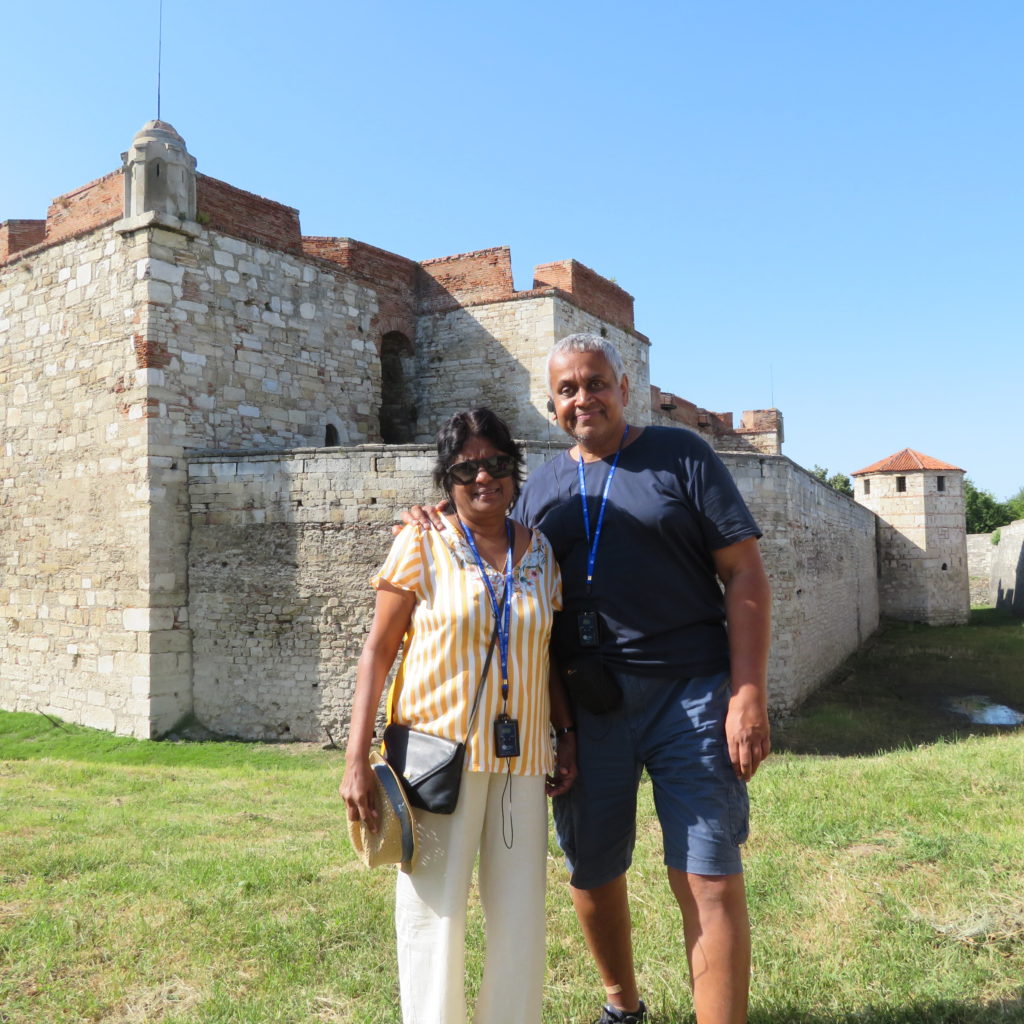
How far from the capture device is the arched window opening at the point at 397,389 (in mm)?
14180

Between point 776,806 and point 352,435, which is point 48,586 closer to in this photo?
point 352,435

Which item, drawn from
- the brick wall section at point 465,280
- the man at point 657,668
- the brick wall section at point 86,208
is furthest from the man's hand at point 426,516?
the brick wall section at point 465,280

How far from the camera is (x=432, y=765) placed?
7.59 feet

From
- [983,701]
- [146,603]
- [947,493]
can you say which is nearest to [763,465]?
[983,701]

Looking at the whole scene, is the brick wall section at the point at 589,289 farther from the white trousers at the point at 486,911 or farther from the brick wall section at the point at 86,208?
the white trousers at the point at 486,911

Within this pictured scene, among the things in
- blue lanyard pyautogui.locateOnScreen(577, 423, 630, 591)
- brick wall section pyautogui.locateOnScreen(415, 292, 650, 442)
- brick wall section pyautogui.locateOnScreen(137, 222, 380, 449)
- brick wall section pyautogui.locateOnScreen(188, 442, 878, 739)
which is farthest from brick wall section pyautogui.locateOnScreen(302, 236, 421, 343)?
blue lanyard pyautogui.locateOnScreen(577, 423, 630, 591)

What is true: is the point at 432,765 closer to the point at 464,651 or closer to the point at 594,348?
the point at 464,651

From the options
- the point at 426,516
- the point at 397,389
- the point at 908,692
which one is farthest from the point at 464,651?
the point at 908,692

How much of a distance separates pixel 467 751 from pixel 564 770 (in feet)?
1.38

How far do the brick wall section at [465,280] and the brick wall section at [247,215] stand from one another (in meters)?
2.53

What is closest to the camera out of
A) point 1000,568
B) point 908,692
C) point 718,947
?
point 718,947

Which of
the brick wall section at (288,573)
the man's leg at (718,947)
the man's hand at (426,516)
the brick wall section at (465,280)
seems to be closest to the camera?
the man's leg at (718,947)

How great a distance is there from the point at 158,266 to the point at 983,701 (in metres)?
13.8

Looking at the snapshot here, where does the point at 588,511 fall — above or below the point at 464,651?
above
